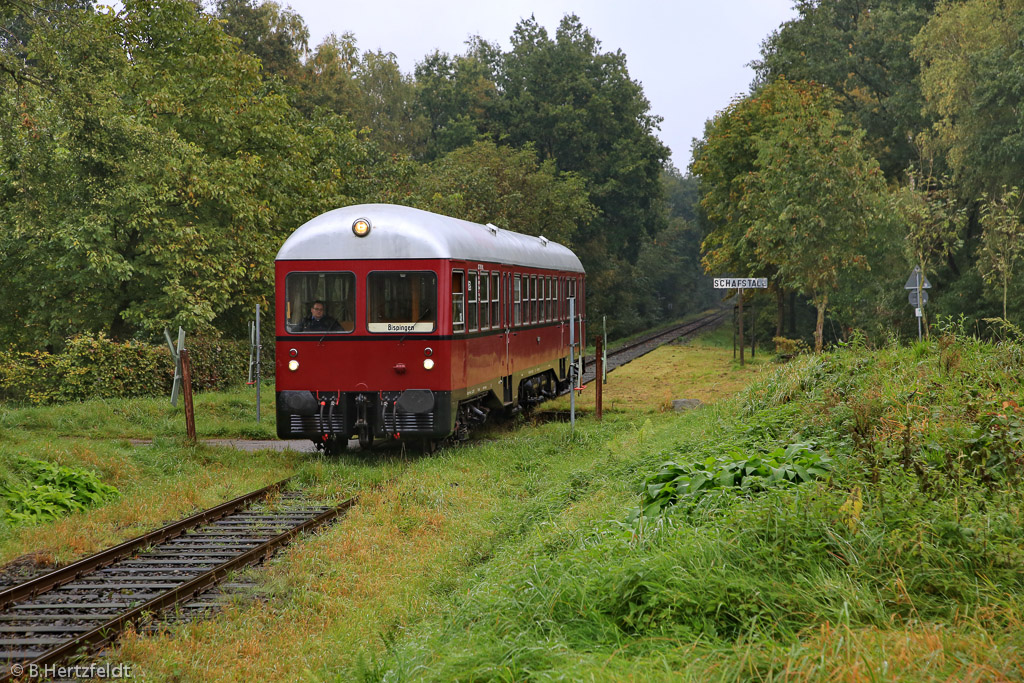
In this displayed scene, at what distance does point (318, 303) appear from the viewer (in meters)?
13.3

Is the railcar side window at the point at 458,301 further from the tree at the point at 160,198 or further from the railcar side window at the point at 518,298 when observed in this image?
the tree at the point at 160,198

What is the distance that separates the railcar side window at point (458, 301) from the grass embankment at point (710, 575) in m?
3.92

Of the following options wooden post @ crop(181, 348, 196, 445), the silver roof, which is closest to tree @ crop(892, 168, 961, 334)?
the silver roof

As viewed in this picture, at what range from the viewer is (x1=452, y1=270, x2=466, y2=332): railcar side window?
1341 cm

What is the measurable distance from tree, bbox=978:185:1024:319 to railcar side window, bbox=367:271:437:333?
18.2 meters

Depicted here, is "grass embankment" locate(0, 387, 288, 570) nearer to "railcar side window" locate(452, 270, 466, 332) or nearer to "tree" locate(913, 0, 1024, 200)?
"railcar side window" locate(452, 270, 466, 332)

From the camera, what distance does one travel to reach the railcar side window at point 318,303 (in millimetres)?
13242

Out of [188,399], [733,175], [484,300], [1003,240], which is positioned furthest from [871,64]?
Answer: [188,399]

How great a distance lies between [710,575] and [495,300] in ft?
34.8

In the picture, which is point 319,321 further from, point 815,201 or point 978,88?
point 978,88

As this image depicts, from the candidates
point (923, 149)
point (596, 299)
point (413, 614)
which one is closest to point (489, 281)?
point (413, 614)

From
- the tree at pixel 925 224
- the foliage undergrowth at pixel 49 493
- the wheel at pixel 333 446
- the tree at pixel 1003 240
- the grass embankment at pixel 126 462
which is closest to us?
the grass embankment at pixel 126 462

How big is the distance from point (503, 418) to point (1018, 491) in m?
12.6

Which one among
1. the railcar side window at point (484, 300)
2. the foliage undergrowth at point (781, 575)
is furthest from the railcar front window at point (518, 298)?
the foliage undergrowth at point (781, 575)
